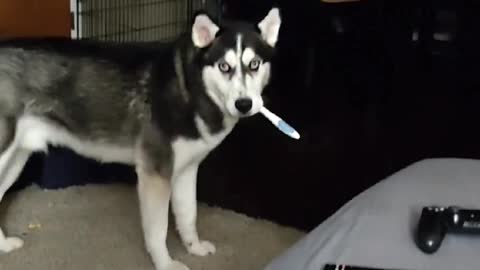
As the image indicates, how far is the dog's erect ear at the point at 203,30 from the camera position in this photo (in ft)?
6.27

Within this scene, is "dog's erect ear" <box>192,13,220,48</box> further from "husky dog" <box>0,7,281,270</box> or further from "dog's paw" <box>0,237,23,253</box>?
"dog's paw" <box>0,237,23,253</box>

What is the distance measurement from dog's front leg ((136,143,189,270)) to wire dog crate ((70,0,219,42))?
89 centimetres

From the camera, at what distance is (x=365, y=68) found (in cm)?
254

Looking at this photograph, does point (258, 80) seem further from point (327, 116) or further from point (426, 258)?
point (426, 258)

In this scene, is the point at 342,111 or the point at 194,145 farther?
the point at 342,111

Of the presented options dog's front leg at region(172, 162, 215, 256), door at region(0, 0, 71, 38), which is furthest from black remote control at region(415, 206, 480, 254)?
door at region(0, 0, 71, 38)

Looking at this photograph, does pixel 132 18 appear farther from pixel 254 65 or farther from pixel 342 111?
pixel 254 65

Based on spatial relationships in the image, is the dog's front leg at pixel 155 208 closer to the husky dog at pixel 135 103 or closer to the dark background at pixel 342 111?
the husky dog at pixel 135 103

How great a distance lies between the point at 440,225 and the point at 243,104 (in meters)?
0.93

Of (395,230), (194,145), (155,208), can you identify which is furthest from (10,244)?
(395,230)

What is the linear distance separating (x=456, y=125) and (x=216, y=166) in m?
0.74

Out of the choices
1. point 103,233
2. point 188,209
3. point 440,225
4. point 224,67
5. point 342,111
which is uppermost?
point 440,225

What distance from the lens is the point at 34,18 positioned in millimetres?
2664

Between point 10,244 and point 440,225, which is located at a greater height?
point 440,225
